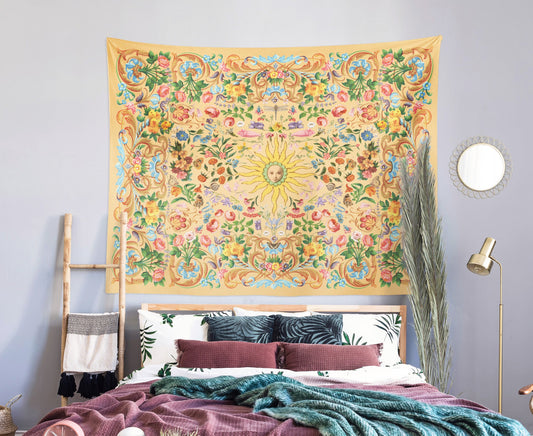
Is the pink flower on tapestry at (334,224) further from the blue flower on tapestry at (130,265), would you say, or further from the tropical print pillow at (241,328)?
the blue flower on tapestry at (130,265)

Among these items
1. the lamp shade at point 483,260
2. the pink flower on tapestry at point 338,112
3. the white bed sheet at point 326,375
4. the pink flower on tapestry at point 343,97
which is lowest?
the white bed sheet at point 326,375

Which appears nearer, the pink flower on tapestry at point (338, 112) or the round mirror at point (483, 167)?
the round mirror at point (483, 167)

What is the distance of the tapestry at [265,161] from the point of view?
13.8ft

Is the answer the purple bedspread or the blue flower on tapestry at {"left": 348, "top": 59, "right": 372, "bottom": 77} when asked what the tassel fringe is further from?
the blue flower on tapestry at {"left": 348, "top": 59, "right": 372, "bottom": 77}

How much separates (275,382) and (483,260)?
5.79 ft

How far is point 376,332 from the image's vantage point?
3.88 meters

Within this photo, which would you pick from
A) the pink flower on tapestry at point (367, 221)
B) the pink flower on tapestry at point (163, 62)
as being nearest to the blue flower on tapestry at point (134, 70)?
the pink flower on tapestry at point (163, 62)

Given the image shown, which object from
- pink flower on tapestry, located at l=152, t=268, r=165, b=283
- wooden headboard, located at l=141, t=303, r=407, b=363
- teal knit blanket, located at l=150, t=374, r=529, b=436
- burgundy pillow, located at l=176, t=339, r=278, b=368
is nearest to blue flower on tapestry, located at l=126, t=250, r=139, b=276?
pink flower on tapestry, located at l=152, t=268, r=165, b=283

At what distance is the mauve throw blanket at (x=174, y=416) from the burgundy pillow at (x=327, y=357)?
1.92 feet

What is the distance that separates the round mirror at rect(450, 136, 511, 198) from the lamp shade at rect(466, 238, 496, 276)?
1.70 feet

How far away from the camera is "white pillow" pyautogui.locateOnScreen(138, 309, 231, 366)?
3791 mm

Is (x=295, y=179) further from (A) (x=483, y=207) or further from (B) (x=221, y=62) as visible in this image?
(A) (x=483, y=207)

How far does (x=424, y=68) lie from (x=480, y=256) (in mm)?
1477

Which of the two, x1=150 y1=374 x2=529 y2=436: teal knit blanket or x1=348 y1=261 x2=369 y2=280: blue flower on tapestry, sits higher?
x1=348 y1=261 x2=369 y2=280: blue flower on tapestry
